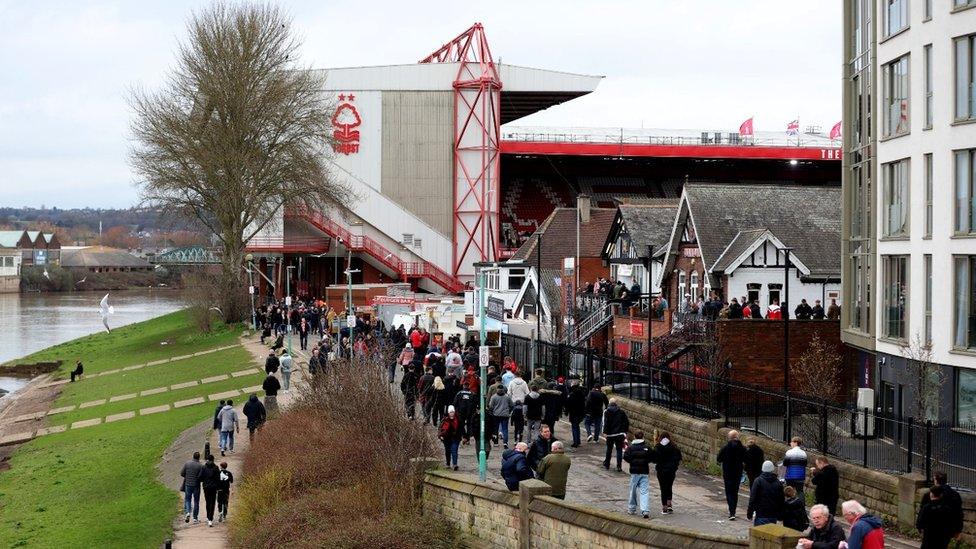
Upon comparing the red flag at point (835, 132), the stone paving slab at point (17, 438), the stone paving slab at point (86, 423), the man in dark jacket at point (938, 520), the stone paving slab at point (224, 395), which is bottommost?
the stone paving slab at point (17, 438)

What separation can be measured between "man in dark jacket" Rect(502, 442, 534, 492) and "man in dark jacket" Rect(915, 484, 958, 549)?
24.2 ft

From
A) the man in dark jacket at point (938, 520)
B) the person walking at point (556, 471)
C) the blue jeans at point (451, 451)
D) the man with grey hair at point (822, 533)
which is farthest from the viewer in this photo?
the blue jeans at point (451, 451)

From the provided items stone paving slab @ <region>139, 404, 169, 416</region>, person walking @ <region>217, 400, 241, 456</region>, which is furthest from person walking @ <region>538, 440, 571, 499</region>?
stone paving slab @ <region>139, 404, 169, 416</region>

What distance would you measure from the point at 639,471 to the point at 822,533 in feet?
19.7

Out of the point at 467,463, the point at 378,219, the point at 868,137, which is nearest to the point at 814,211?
the point at 868,137

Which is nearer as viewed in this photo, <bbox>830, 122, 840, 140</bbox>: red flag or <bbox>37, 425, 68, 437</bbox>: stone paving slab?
<bbox>37, 425, 68, 437</bbox>: stone paving slab

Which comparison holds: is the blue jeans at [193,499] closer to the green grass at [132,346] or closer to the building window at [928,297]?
the building window at [928,297]

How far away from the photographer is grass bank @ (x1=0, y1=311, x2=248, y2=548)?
90.2 feet

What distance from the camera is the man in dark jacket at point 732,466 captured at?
65.1 feet

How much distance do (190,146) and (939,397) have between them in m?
48.1

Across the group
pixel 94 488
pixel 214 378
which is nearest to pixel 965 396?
pixel 94 488

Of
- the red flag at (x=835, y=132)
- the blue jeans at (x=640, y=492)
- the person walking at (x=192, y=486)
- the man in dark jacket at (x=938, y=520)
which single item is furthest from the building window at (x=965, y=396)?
the red flag at (x=835, y=132)

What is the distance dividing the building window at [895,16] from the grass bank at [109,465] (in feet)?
64.3

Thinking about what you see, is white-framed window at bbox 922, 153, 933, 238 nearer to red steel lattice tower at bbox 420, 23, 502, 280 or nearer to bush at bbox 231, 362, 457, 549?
bush at bbox 231, 362, 457, 549
